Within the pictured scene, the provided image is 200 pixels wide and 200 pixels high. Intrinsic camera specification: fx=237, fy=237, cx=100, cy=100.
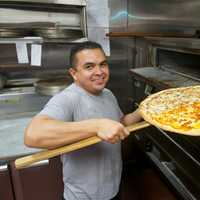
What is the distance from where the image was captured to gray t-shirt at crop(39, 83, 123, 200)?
94cm


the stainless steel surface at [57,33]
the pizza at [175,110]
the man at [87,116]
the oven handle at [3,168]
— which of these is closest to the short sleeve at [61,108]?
the man at [87,116]

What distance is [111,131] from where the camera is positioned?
0.73 m

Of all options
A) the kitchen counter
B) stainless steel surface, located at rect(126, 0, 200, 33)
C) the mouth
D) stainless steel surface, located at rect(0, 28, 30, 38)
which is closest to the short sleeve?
the mouth

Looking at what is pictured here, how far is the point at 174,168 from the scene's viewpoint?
1.26m

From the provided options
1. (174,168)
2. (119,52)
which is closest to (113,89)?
(119,52)

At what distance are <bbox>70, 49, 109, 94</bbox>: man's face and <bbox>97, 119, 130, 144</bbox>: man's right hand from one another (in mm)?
225

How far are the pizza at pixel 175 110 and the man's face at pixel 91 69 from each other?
0.21m

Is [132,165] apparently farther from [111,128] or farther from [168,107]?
[111,128]

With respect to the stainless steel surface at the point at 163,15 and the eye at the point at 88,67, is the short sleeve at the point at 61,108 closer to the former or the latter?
the eye at the point at 88,67

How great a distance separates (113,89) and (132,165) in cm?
70

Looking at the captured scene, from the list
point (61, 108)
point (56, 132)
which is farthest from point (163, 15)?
point (56, 132)

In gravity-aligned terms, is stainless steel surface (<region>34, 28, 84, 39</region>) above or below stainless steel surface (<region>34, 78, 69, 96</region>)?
above

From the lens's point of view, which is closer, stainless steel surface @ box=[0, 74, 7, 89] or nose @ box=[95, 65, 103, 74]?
nose @ box=[95, 65, 103, 74]

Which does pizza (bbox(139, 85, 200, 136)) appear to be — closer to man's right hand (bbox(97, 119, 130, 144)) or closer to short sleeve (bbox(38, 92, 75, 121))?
man's right hand (bbox(97, 119, 130, 144))
